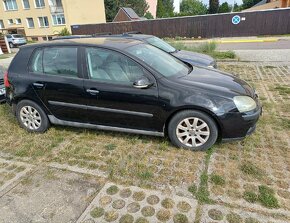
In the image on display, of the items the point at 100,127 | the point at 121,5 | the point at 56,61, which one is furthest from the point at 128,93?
the point at 121,5

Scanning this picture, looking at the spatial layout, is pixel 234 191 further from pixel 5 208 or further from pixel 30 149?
pixel 30 149

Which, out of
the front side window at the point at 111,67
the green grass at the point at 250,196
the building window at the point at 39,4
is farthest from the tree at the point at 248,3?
the green grass at the point at 250,196

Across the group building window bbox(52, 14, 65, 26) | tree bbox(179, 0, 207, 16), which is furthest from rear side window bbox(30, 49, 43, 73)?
tree bbox(179, 0, 207, 16)

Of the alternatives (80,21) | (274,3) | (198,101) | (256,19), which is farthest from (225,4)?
(198,101)

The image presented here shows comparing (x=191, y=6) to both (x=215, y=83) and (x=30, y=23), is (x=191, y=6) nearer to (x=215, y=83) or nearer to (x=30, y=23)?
(x=30, y=23)

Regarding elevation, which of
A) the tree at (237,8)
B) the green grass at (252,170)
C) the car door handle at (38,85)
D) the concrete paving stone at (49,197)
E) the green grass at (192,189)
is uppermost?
the tree at (237,8)

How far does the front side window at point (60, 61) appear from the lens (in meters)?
3.84

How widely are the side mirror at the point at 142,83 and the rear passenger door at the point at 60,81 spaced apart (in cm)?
90

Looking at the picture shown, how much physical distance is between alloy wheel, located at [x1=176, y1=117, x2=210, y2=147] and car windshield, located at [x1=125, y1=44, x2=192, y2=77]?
76 cm

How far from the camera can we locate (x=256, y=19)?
22.3 meters

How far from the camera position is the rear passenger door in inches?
150

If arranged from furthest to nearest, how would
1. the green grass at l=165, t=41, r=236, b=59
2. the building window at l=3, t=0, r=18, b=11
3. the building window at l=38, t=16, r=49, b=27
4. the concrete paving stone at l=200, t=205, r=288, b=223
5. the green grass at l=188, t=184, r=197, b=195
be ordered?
1. the building window at l=3, t=0, r=18, b=11
2. the building window at l=38, t=16, r=49, b=27
3. the green grass at l=165, t=41, r=236, b=59
4. the green grass at l=188, t=184, r=197, b=195
5. the concrete paving stone at l=200, t=205, r=288, b=223

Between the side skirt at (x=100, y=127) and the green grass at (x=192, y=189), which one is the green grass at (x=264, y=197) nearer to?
the green grass at (x=192, y=189)

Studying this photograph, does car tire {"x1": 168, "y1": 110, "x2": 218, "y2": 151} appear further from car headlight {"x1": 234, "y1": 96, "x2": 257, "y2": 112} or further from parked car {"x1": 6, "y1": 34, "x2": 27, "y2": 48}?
parked car {"x1": 6, "y1": 34, "x2": 27, "y2": 48}
